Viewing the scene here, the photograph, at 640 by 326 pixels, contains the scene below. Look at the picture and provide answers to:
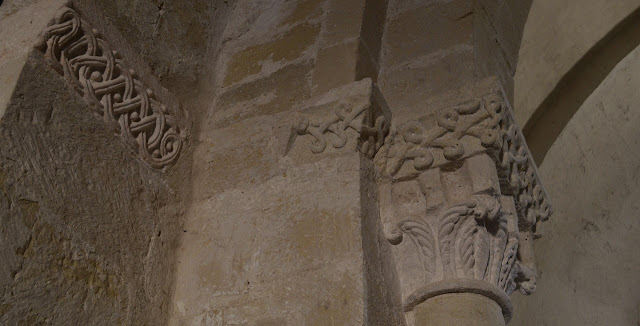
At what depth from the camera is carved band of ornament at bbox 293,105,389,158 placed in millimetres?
2023

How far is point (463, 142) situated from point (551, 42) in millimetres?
1627

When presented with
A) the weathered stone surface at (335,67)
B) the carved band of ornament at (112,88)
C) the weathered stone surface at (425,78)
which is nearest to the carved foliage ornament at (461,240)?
the weathered stone surface at (425,78)

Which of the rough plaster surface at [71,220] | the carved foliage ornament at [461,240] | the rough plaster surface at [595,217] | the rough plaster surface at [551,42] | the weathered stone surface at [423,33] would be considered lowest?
the rough plaster surface at [595,217]

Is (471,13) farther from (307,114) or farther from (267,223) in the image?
(267,223)

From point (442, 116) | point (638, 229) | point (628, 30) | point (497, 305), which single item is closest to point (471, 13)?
point (442, 116)

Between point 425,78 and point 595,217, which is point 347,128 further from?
point 595,217

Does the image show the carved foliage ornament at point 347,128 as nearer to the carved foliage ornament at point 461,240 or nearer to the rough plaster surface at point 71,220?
the carved foliage ornament at point 461,240

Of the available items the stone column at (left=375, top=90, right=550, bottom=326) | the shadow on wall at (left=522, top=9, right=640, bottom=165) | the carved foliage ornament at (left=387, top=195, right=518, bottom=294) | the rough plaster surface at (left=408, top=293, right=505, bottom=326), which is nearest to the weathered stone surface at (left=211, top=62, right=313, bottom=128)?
the stone column at (left=375, top=90, right=550, bottom=326)

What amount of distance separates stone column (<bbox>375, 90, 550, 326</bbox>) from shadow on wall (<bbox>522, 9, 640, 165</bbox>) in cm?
138

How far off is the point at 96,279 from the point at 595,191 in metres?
3.23

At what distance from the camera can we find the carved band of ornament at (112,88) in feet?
5.95

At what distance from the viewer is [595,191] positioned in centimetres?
404

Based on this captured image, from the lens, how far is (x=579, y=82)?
3428 mm

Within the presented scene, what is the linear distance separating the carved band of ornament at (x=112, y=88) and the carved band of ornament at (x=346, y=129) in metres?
0.44
